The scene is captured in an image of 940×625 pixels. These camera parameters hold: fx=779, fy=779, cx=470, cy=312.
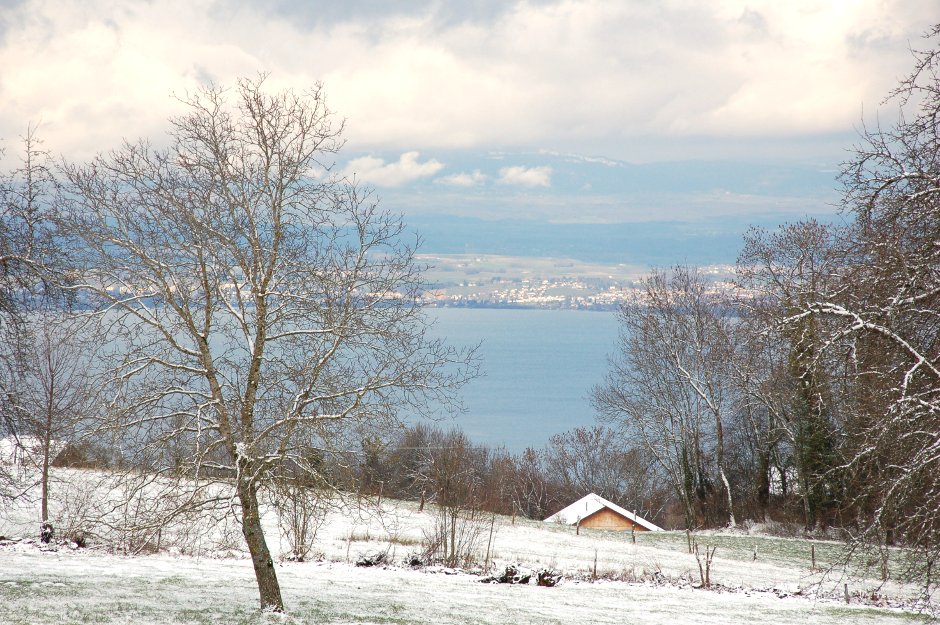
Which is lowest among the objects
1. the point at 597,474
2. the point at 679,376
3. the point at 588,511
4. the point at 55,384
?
Answer: the point at 588,511

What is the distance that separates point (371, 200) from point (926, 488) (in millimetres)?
9309

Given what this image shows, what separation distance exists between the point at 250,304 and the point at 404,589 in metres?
7.24

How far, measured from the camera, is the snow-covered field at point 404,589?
36.8 feet

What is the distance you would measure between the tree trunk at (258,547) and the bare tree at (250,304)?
0.09ft

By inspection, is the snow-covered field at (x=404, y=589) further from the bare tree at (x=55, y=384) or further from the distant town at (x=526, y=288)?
the distant town at (x=526, y=288)

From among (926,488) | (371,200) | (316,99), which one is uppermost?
(316,99)

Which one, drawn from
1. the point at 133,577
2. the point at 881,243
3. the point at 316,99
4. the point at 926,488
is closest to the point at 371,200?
the point at 316,99

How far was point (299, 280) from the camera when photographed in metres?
10.8

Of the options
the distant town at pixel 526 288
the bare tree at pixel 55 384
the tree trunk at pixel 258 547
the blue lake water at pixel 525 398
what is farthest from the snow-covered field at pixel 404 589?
the distant town at pixel 526 288

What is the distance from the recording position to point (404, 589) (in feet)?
50.7

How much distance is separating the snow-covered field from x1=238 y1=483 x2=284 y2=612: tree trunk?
0.24 m

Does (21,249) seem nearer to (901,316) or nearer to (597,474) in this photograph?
Answer: (901,316)

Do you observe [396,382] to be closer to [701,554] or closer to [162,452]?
[162,452]

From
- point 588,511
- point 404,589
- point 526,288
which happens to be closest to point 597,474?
point 588,511
